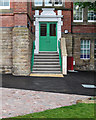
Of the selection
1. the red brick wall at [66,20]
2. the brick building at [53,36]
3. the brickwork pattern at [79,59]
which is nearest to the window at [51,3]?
the brick building at [53,36]

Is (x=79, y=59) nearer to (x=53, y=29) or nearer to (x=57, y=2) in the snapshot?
(x=53, y=29)

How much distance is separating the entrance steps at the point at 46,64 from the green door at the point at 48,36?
1591 millimetres

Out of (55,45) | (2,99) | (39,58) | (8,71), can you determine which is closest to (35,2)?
(55,45)

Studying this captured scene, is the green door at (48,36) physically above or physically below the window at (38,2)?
below

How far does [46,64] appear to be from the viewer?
46.3ft

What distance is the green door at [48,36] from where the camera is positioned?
16.9 metres

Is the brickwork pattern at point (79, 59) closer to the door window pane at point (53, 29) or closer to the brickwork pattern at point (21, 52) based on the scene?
the door window pane at point (53, 29)

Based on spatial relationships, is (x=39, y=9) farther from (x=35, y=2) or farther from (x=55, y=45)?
(x=55, y=45)

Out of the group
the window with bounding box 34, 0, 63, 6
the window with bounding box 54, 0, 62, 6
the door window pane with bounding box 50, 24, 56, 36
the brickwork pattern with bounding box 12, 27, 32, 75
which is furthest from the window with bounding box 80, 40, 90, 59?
the brickwork pattern with bounding box 12, 27, 32, 75

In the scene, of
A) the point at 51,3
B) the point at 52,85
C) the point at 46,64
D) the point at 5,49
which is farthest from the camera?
the point at 51,3

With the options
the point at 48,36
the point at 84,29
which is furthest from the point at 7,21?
the point at 84,29

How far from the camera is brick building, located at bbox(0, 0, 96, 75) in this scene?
13516 mm

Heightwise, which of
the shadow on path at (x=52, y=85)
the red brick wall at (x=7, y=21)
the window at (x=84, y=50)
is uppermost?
the red brick wall at (x=7, y=21)

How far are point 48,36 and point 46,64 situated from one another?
4.00 metres
